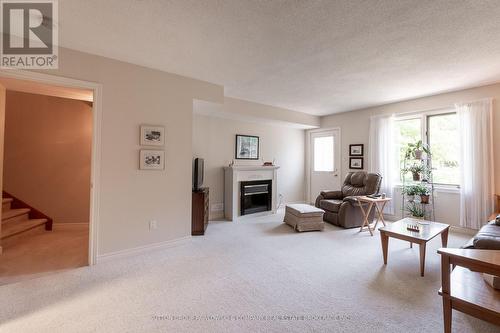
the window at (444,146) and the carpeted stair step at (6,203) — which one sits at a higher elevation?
the window at (444,146)

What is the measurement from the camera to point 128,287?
7.22 feet

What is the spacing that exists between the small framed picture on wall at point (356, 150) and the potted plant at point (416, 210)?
154 cm

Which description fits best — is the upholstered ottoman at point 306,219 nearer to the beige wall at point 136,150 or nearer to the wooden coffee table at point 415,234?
the wooden coffee table at point 415,234

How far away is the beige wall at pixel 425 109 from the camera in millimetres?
3648

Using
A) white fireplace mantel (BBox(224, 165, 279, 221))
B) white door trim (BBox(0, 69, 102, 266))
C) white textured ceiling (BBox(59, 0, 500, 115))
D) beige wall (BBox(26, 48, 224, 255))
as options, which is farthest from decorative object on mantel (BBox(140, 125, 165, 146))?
white fireplace mantel (BBox(224, 165, 279, 221))

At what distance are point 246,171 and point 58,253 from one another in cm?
344

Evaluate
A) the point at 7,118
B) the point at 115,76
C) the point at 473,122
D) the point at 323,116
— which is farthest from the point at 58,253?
the point at 473,122

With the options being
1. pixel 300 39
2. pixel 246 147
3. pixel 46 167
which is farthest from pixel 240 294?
pixel 46 167

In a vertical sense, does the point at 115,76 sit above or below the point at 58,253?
above

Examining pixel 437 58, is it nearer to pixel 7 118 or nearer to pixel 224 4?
pixel 224 4

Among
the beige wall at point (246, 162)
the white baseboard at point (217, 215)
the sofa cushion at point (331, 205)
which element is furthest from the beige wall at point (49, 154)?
the sofa cushion at point (331, 205)

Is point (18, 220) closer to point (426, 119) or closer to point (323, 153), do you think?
point (323, 153)

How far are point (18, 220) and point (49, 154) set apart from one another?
4.03 ft

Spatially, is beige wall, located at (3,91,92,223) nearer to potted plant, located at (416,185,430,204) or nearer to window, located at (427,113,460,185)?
potted plant, located at (416,185,430,204)
